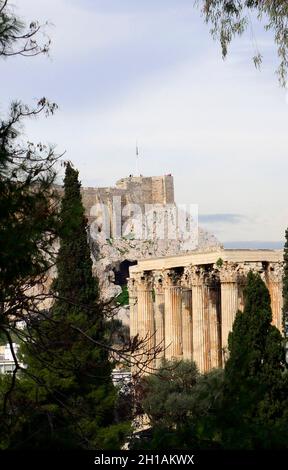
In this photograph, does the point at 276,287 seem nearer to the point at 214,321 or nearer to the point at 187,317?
the point at 214,321

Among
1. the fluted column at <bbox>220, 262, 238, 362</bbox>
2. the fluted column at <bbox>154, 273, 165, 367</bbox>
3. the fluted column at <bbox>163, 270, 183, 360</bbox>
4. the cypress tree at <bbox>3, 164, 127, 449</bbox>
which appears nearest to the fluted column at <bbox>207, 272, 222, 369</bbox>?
the fluted column at <bbox>163, 270, 183, 360</bbox>

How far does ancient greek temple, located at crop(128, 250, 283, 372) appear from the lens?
4272 cm

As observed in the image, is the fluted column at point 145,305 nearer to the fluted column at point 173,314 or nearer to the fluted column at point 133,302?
the fluted column at point 133,302

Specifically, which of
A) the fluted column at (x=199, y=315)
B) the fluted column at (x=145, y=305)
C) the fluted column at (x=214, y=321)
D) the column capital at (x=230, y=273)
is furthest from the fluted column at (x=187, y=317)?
the column capital at (x=230, y=273)

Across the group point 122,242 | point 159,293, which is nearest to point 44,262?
point 159,293

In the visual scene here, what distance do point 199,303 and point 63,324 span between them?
3227cm

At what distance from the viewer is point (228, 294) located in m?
42.7

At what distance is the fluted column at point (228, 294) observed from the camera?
139ft

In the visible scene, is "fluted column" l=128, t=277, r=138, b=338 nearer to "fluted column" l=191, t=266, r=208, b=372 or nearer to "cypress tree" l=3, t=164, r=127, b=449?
"fluted column" l=191, t=266, r=208, b=372

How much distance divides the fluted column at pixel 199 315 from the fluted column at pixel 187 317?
1.57 feet

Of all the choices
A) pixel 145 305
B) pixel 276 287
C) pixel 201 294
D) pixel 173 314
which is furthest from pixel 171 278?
pixel 276 287

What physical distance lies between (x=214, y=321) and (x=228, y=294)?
132 inches
